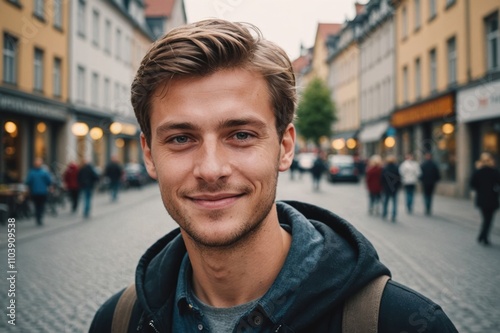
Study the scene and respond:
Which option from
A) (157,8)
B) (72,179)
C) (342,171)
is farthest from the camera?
(157,8)

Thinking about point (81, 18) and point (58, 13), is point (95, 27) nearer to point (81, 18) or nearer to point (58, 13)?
point (81, 18)

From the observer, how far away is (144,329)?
1.79 m

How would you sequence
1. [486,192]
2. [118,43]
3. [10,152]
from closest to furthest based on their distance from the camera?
[486,192] → [10,152] → [118,43]

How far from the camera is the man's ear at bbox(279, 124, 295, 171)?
6.52 ft

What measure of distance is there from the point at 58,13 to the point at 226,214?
81.1 feet

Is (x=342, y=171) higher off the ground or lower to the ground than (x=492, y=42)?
lower

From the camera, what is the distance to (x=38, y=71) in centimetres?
2258

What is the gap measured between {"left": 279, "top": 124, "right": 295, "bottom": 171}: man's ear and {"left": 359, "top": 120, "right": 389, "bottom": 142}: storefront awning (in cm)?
3266

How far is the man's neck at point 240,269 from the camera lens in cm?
178

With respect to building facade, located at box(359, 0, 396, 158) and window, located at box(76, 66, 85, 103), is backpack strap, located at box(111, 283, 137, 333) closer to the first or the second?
window, located at box(76, 66, 85, 103)

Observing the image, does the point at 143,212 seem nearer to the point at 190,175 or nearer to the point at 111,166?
the point at 111,166

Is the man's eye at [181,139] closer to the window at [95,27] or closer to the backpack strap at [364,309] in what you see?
the backpack strap at [364,309]

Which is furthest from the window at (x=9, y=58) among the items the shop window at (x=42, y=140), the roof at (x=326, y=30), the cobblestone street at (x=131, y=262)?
the roof at (x=326, y=30)

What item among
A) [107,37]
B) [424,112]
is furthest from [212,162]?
[107,37]
